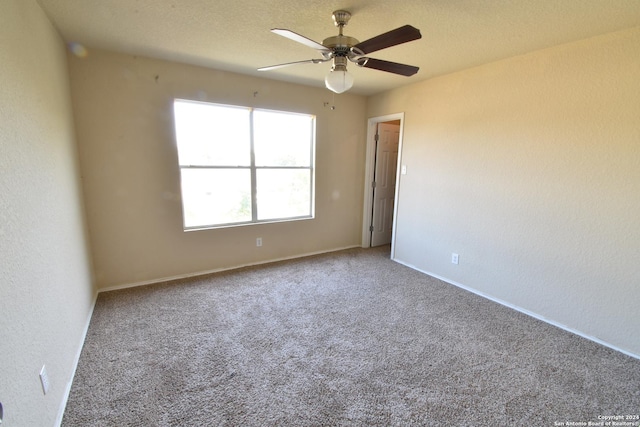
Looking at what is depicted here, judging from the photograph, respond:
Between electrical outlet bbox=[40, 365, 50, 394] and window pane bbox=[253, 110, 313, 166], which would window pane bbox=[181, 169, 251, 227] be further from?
electrical outlet bbox=[40, 365, 50, 394]

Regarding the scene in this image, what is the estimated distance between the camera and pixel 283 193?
3949 millimetres

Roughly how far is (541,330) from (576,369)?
0.49m

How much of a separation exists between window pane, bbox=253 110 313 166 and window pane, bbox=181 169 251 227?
1.23 ft

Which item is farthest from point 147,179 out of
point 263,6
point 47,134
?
point 263,6

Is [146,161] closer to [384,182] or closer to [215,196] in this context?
[215,196]

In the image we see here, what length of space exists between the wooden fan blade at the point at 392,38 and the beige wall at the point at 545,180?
1.73 metres

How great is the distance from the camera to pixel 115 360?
1.99m

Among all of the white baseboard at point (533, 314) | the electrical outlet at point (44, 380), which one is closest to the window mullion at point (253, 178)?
the white baseboard at point (533, 314)

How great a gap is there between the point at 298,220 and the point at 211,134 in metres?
1.61

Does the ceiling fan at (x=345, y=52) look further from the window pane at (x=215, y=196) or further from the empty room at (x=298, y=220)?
the window pane at (x=215, y=196)

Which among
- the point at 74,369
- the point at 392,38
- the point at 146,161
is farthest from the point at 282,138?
the point at 74,369

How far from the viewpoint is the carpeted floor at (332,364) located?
161cm

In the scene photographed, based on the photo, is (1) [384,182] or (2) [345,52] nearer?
(2) [345,52]

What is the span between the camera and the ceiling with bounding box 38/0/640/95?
181 centimetres
